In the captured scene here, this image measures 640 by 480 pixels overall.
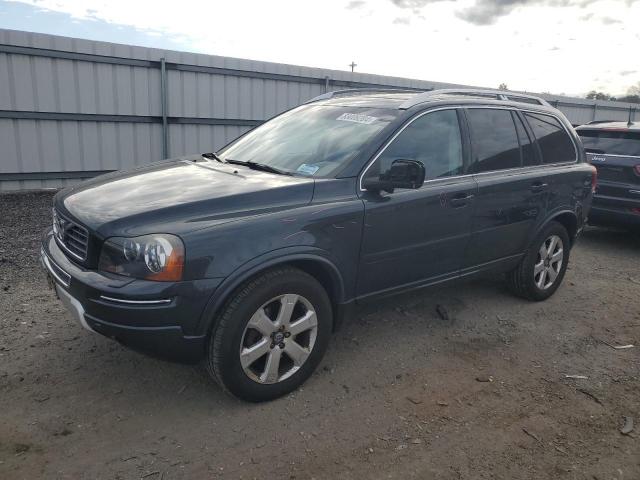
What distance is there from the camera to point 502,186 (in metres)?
4.34

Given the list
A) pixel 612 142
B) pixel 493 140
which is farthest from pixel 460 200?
pixel 612 142

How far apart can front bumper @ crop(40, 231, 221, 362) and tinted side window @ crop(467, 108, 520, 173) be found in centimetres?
248

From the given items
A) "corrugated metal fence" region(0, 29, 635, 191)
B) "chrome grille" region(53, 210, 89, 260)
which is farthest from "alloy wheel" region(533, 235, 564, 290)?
"corrugated metal fence" region(0, 29, 635, 191)

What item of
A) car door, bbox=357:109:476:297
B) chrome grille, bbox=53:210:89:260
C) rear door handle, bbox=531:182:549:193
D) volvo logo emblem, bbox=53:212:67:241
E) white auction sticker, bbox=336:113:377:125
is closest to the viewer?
chrome grille, bbox=53:210:89:260

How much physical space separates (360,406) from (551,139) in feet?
10.7

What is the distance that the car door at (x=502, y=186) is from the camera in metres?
4.23

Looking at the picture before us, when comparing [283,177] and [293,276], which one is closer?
[293,276]

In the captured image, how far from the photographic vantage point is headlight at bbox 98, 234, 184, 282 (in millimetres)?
2736

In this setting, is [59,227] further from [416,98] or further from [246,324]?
[416,98]

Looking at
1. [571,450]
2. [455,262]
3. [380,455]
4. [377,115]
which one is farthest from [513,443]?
[377,115]

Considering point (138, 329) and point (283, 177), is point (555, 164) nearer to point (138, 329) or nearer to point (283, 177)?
point (283, 177)

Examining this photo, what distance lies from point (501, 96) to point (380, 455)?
343 centimetres

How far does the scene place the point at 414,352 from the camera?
3998mm

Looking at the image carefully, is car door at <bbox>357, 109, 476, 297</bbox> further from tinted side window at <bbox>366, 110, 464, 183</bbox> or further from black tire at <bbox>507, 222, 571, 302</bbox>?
→ black tire at <bbox>507, 222, 571, 302</bbox>
